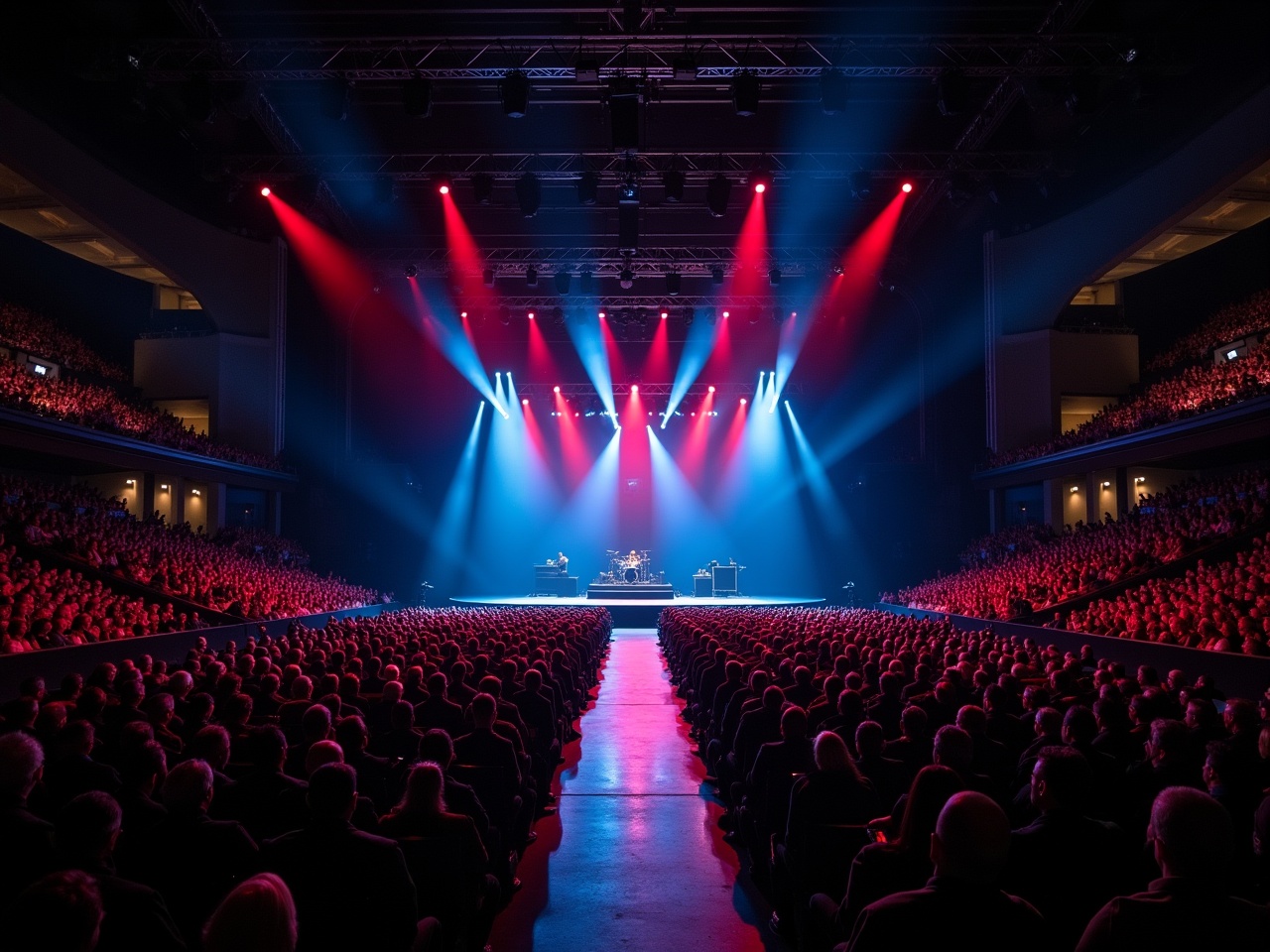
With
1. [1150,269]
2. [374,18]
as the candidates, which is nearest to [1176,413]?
[1150,269]

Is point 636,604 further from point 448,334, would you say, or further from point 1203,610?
point 1203,610

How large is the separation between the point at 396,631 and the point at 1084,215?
21.4 meters

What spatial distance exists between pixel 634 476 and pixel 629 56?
20.1m

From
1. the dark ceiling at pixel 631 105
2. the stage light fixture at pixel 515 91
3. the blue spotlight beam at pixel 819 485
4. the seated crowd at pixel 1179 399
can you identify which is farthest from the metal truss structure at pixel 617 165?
the blue spotlight beam at pixel 819 485

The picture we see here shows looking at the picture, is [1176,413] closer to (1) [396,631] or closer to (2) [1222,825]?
(1) [396,631]

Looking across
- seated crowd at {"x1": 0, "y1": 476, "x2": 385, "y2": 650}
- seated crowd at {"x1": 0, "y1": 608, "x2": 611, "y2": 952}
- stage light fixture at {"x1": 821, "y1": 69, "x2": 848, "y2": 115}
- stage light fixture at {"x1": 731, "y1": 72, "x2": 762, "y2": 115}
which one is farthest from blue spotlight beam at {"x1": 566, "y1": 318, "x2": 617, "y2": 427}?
seated crowd at {"x1": 0, "y1": 608, "x2": 611, "y2": 952}

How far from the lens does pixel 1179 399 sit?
22594 mm

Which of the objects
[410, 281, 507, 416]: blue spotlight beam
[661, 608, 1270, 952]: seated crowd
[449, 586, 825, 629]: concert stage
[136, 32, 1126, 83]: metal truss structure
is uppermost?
[136, 32, 1126, 83]: metal truss structure

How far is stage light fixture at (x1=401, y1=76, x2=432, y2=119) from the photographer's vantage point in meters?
15.8

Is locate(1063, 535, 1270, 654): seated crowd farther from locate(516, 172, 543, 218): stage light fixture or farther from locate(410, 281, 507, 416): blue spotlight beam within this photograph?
locate(410, 281, 507, 416): blue spotlight beam

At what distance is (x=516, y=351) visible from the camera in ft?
107

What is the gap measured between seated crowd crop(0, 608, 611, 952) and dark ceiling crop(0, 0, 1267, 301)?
1219 cm

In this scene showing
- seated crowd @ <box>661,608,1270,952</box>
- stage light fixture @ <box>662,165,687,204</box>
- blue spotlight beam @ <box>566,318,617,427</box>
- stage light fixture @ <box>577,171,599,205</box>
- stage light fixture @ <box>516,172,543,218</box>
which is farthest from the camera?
blue spotlight beam @ <box>566,318,617,427</box>

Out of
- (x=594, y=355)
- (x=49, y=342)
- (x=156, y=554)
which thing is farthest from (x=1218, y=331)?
(x=49, y=342)
